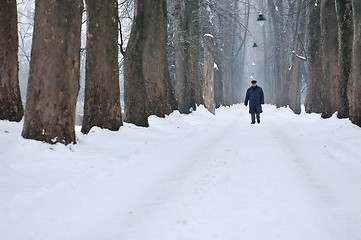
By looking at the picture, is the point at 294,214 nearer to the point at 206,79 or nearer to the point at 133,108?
the point at 133,108

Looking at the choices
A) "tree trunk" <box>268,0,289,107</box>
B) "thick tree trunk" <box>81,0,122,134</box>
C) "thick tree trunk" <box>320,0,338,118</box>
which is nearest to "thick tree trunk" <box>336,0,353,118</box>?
"thick tree trunk" <box>320,0,338,118</box>

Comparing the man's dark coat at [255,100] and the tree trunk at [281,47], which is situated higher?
the tree trunk at [281,47]

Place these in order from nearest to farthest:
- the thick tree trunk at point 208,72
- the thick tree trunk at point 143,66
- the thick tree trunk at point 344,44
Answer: the thick tree trunk at point 143,66 → the thick tree trunk at point 344,44 → the thick tree trunk at point 208,72

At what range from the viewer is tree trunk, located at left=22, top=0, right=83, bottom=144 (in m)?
6.14

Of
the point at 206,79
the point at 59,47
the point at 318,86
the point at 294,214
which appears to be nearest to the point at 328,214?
the point at 294,214

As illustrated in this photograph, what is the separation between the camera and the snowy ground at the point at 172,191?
3.37 meters

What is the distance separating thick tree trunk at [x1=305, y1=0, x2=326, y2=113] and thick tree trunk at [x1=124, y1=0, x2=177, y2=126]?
23.3 feet

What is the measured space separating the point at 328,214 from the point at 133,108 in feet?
24.3

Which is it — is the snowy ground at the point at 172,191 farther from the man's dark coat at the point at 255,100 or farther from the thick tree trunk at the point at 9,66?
the man's dark coat at the point at 255,100

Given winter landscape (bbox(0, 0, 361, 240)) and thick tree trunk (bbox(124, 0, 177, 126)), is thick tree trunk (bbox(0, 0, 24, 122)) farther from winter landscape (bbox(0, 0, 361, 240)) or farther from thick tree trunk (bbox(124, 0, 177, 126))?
thick tree trunk (bbox(124, 0, 177, 126))

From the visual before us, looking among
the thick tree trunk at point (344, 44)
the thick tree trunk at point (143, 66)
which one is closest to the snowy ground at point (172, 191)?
the thick tree trunk at point (143, 66)

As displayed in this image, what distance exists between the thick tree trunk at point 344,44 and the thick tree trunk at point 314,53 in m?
4.35

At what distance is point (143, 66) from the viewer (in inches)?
446

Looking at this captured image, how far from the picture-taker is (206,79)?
2241 centimetres
